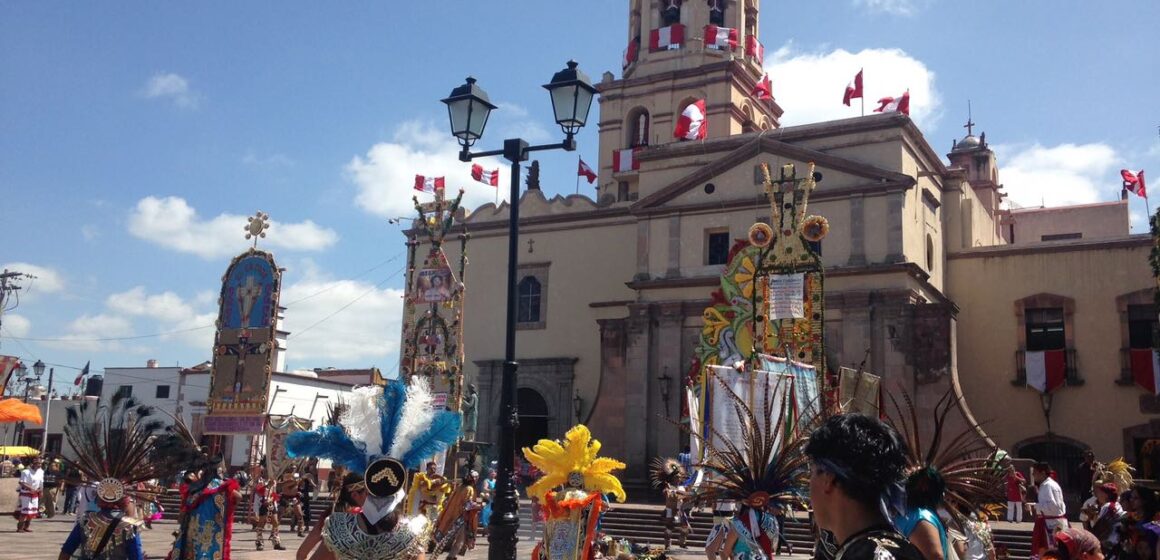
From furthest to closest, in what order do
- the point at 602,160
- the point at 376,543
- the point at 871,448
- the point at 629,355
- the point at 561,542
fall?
1. the point at 602,160
2. the point at 629,355
3. the point at 561,542
4. the point at 376,543
5. the point at 871,448

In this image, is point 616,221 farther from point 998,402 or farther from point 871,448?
point 871,448

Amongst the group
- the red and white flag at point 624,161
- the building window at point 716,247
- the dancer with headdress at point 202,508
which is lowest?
the dancer with headdress at point 202,508

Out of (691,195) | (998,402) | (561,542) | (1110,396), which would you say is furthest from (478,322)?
(561,542)

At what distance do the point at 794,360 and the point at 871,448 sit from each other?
14.5 m

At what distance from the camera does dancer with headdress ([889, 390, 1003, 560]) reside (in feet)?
15.2

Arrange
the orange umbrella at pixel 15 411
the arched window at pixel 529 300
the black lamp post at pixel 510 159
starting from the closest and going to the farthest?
1. the black lamp post at pixel 510 159
2. the orange umbrella at pixel 15 411
3. the arched window at pixel 529 300

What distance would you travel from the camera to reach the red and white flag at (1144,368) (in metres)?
27.5

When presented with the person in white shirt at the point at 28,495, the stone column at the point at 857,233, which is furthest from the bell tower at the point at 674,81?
the person in white shirt at the point at 28,495

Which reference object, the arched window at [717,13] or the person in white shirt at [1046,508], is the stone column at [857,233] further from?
the person in white shirt at [1046,508]

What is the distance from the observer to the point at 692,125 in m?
34.6

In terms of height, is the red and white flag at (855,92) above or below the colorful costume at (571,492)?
above

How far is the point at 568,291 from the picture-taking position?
36.2m

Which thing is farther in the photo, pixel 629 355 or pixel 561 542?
pixel 629 355

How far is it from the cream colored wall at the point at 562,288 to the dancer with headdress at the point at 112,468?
24315mm
